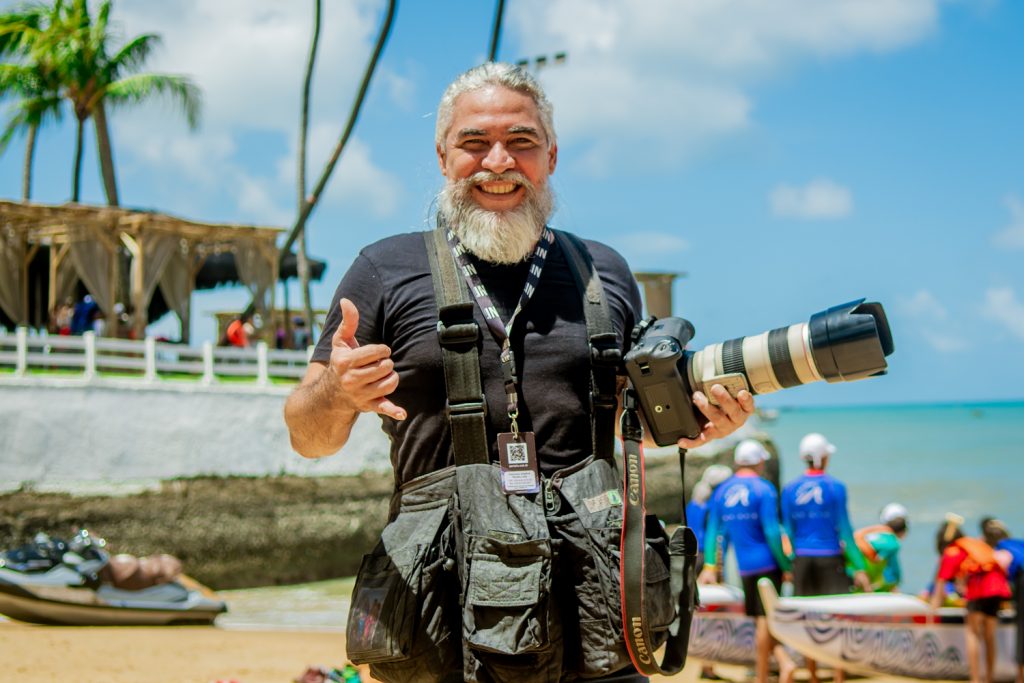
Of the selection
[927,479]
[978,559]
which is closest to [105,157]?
[978,559]

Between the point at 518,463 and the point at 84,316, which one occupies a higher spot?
the point at 84,316

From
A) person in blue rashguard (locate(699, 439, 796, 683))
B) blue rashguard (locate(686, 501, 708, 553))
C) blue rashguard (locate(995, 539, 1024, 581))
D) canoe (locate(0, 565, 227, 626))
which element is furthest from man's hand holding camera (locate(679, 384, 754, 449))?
canoe (locate(0, 565, 227, 626))

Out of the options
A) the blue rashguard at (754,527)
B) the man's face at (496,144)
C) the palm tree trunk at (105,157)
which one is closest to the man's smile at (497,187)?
the man's face at (496,144)

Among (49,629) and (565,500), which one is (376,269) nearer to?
(565,500)

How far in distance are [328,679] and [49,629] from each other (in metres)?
5.26

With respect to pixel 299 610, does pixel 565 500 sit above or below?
above

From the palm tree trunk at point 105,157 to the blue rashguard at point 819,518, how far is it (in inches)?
891

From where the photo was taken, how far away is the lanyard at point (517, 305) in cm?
261

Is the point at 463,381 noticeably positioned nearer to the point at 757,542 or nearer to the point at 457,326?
the point at 457,326

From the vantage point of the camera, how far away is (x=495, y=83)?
9.37 feet

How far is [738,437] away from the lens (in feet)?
83.4

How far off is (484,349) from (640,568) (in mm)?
650

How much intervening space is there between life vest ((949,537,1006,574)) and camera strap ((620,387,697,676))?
681cm

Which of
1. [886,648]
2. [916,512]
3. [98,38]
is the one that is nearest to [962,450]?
[916,512]
